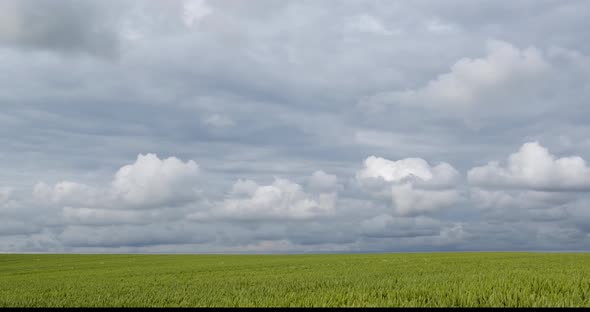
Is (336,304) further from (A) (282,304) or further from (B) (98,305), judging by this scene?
(B) (98,305)

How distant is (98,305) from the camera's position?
14469 millimetres

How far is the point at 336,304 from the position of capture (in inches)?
456

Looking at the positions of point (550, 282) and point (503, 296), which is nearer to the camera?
point (503, 296)
